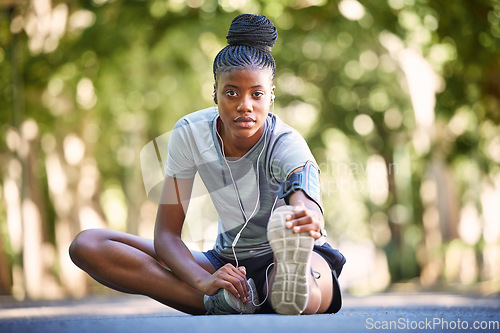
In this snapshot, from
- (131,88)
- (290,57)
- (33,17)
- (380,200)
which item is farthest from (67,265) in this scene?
(380,200)

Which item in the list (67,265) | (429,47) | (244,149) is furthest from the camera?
(67,265)

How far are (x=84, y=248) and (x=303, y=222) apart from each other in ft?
4.06

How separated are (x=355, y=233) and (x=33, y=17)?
15392mm

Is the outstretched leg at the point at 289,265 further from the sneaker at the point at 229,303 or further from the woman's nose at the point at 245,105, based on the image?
the woman's nose at the point at 245,105

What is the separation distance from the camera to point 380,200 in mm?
20312

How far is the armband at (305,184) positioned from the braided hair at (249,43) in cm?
58

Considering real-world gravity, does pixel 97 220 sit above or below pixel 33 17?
below

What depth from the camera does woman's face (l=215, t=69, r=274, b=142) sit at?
3482mm

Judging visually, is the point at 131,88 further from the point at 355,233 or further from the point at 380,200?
the point at 355,233

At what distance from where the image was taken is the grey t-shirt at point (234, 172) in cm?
362

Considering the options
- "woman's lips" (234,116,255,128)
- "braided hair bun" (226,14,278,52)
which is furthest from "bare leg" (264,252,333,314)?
"braided hair bun" (226,14,278,52)

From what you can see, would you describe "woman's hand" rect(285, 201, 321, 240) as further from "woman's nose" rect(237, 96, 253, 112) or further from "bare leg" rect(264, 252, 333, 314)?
"woman's nose" rect(237, 96, 253, 112)

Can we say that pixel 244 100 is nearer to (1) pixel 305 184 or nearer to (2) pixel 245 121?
(2) pixel 245 121

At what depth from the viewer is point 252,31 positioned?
143 inches
